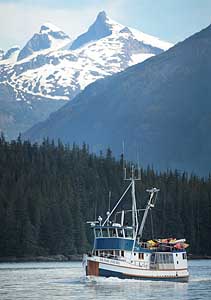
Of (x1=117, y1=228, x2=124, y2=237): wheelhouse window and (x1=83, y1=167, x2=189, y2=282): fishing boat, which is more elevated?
(x1=117, y1=228, x2=124, y2=237): wheelhouse window

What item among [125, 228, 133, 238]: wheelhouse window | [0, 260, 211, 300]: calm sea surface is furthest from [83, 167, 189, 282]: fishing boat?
[0, 260, 211, 300]: calm sea surface

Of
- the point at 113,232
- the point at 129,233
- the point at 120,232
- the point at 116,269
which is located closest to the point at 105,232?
the point at 113,232

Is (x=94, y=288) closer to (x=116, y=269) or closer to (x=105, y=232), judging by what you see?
(x=116, y=269)

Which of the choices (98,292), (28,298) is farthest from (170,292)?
(28,298)

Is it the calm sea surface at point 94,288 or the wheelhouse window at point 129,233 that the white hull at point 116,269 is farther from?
the wheelhouse window at point 129,233

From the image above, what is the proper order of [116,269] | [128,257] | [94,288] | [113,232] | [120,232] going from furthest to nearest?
[113,232] < [120,232] < [128,257] < [116,269] < [94,288]

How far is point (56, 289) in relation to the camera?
14375cm

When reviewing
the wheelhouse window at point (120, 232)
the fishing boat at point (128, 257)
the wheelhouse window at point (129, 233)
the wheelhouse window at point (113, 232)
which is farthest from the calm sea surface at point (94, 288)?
the wheelhouse window at point (129, 233)

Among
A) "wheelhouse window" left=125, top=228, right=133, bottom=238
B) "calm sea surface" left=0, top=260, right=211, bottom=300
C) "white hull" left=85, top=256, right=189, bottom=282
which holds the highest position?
"wheelhouse window" left=125, top=228, right=133, bottom=238

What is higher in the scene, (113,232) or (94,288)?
(113,232)

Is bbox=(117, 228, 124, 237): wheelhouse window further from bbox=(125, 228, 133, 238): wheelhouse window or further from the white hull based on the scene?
the white hull

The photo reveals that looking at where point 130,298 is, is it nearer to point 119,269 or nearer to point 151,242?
point 119,269

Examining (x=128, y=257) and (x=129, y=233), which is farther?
(x=129, y=233)

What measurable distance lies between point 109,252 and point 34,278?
85.8 ft
